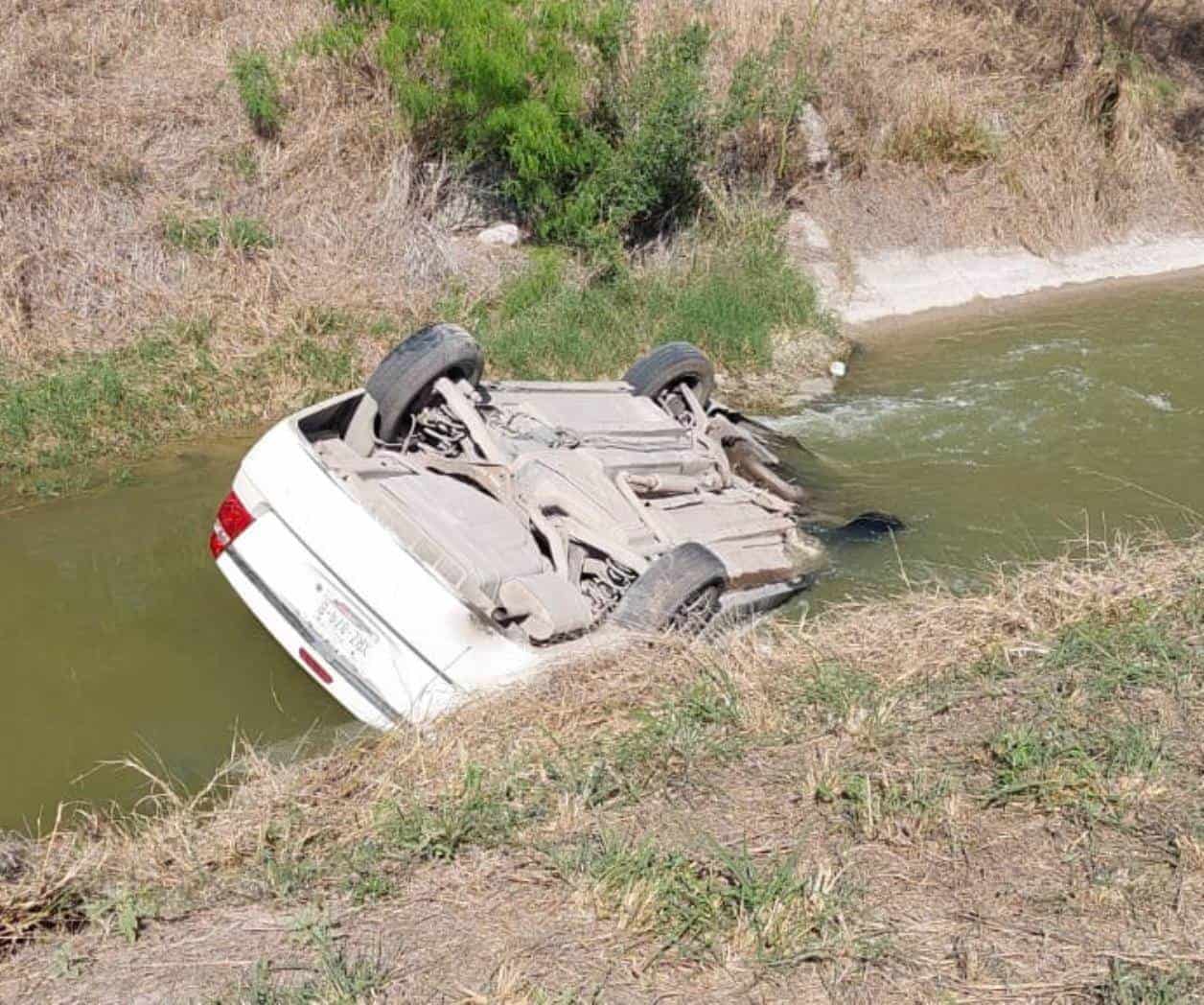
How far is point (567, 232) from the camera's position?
13.9 meters

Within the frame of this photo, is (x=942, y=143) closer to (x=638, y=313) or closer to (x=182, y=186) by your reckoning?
(x=638, y=313)

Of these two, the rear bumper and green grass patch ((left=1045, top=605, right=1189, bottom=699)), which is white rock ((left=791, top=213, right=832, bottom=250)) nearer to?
green grass patch ((left=1045, top=605, right=1189, bottom=699))

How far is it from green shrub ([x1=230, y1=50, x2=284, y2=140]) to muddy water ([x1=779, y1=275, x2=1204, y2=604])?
6.78m

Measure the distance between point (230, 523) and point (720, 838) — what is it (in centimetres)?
347

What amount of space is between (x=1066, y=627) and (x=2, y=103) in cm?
1225

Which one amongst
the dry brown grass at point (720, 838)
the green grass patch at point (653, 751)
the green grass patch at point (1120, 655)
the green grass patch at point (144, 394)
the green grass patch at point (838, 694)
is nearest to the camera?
the dry brown grass at point (720, 838)

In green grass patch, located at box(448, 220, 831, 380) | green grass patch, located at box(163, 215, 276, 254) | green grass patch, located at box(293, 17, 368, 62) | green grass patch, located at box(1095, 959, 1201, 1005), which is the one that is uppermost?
green grass patch, located at box(293, 17, 368, 62)

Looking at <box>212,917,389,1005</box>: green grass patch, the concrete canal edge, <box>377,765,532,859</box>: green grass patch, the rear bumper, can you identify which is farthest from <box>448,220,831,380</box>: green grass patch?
<box>212,917,389,1005</box>: green grass patch

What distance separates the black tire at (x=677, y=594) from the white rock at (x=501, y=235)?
27.5ft

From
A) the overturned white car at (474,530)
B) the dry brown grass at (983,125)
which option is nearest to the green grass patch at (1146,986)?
the overturned white car at (474,530)

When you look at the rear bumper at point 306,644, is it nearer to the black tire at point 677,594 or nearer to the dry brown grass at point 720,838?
the dry brown grass at point 720,838

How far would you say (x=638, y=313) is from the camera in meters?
13.0

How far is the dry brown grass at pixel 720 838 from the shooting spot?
3.68 metres

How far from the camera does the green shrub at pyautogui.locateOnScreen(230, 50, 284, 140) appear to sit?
548 inches
